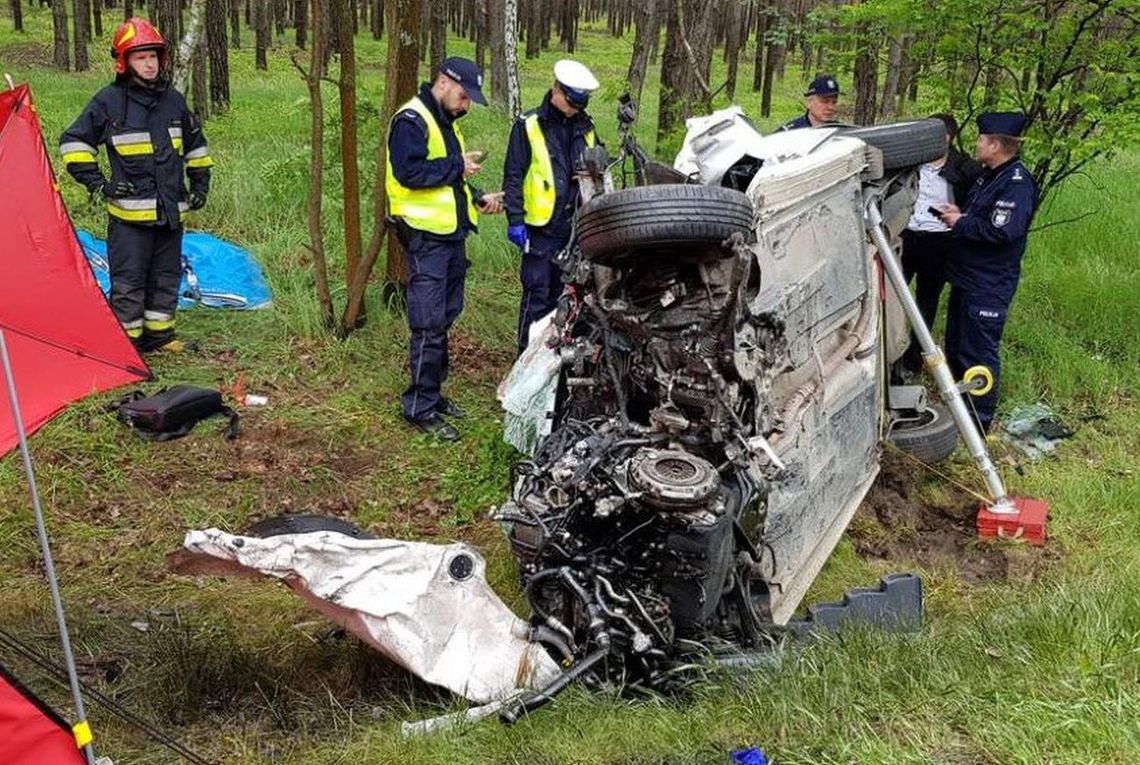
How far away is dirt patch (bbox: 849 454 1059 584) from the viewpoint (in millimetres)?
4895

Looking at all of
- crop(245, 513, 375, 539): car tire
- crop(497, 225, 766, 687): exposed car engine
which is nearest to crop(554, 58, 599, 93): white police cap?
crop(497, 225, 766, 687): exposed car engine

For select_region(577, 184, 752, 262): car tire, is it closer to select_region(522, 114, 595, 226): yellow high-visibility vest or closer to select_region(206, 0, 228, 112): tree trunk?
select_region(522, 114, 595, 226): yellow high-visibility vest

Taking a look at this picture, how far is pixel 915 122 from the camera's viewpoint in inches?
220

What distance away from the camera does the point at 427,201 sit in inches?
222

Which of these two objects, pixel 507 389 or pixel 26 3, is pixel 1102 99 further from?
pixel 26 3

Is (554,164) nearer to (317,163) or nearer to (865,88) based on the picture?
(317,163)

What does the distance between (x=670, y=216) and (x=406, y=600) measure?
1509 millimetres

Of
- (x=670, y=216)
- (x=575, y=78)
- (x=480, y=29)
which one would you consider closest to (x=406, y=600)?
(x=670, y=216)

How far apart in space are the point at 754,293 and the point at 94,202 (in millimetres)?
6702

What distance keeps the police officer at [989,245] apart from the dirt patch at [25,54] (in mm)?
21754

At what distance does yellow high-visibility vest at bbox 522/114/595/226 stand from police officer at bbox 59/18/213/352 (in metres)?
2.04

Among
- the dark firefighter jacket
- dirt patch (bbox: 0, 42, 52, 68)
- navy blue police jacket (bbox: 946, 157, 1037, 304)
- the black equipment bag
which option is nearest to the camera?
the black equipment bag

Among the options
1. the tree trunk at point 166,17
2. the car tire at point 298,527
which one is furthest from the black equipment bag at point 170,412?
the tree trunk at point 166,17

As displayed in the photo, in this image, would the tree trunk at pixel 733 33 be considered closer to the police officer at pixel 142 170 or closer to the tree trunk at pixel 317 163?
the tree trunk at pixel 317 163
